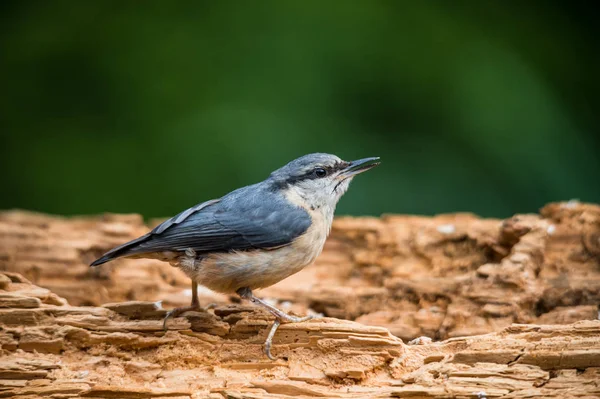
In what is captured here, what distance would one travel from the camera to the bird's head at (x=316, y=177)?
380 cm

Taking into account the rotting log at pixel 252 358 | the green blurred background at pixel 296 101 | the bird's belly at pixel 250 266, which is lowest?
the rotting log at pixel 252 358

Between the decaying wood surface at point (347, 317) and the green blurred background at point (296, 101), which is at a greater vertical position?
the green blurred background at point (296, 101)

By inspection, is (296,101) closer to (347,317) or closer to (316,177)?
(316,177)

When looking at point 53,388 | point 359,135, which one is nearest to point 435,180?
point 359,135

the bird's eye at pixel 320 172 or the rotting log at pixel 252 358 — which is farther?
the bird's eye at pixel 320 172

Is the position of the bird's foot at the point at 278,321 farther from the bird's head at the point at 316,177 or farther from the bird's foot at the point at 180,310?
the bird's head at the point at 316,177

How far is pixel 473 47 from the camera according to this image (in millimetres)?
5223

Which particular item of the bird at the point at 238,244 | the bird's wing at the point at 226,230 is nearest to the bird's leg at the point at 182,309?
the bird at the point at 238,244

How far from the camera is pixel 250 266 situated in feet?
11.3

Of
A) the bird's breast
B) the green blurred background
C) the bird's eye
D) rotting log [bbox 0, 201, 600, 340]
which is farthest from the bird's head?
the green blurred background

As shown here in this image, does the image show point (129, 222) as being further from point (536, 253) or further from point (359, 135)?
point (536, 253)

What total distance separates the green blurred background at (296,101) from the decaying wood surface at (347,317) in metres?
0.47

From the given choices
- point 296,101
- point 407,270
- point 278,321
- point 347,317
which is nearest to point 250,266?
point 278,321

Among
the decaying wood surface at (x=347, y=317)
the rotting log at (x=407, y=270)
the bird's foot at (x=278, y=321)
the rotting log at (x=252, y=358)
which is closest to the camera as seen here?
the rotting log at (x=252, y=358)
